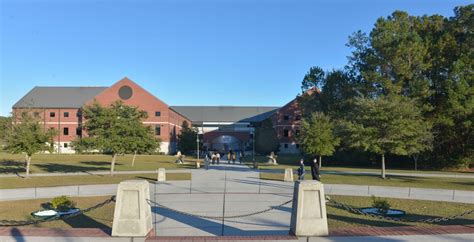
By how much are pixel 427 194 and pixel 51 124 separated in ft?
260

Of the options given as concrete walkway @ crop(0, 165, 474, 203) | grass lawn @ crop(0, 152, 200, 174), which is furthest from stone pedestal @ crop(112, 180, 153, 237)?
grass lawn @ crop(0, 152, 200, 174)

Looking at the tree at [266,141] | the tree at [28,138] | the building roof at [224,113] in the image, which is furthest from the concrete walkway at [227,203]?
the building roof at [224,113]

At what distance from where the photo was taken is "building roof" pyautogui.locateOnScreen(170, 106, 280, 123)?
12143 centimetres

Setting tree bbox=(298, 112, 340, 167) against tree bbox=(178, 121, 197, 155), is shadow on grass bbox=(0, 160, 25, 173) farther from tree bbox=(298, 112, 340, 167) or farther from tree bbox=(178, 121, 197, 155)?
tree bbox=(178, 121, 197, 155)

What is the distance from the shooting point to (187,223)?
11430 millimetres

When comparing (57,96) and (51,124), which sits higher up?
(57,96)

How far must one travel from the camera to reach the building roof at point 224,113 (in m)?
121

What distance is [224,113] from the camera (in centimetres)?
12525

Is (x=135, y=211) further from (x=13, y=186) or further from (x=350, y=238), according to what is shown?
(x=13, y=186)

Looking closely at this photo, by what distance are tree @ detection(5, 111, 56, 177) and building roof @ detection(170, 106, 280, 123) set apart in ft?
296

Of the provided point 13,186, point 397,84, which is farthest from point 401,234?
point 397,84

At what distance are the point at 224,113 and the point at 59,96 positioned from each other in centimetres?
4818

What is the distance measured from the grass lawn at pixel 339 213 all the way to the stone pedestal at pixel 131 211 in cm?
218

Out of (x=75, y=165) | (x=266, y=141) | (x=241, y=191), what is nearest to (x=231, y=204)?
(x=241, y=191)
